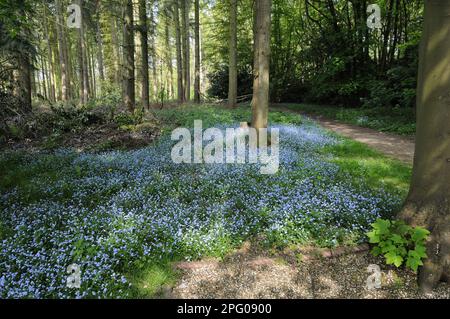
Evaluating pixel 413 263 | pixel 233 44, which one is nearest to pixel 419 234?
pixel 413 263

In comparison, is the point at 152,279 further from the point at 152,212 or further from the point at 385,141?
the point at 385,141

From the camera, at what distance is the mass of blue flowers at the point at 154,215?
3.75 m

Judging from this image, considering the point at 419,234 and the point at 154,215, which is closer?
the point at 419,234

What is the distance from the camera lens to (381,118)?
574 inches

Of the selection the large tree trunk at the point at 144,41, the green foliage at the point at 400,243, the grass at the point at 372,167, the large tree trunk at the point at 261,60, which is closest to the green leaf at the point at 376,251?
the green foliage at the point at 400,243

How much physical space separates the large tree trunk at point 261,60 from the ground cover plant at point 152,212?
1.75 metres

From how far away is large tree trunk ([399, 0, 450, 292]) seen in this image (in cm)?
340

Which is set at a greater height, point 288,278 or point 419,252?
point 419,252

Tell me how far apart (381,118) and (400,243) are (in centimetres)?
1265

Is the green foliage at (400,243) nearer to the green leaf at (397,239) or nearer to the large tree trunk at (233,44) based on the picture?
the green leaf at (397,239)

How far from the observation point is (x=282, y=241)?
4.34 metres

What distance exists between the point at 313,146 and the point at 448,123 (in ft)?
19.2

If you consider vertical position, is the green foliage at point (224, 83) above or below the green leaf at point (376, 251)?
above
